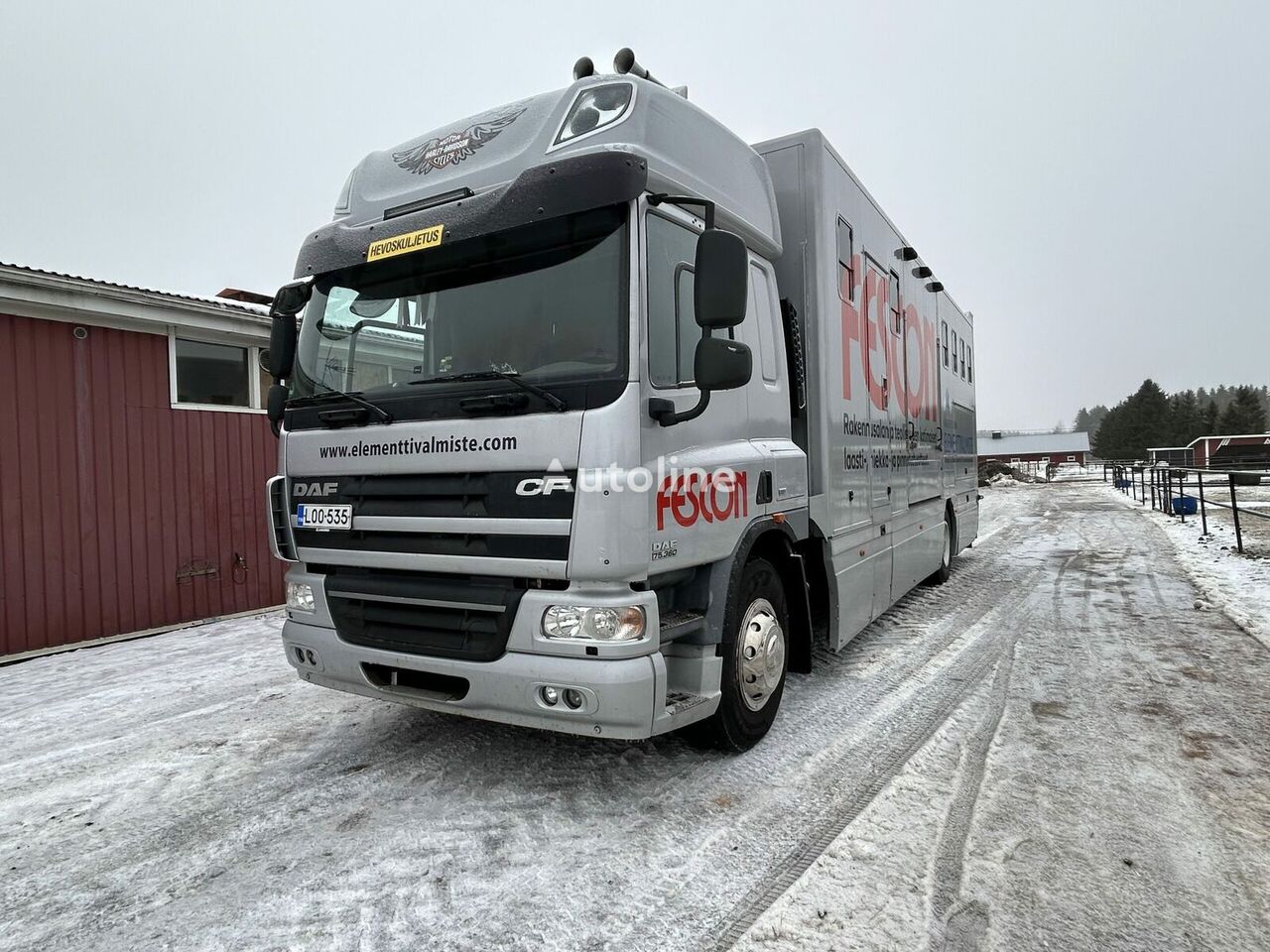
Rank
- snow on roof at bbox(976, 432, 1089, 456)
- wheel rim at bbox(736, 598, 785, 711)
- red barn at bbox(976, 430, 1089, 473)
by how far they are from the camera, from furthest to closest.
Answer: snow on roof at bbox(976, 432, 1089, 456), red barn at bbox(976, 430, 1089, 473), wheel rim at bbox(736, 598, 785, 711)

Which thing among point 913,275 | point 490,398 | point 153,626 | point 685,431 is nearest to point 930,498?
point 913,275

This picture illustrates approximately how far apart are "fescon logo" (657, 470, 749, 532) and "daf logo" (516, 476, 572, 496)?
40cm

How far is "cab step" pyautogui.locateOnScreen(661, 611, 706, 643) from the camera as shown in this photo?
10.3ft

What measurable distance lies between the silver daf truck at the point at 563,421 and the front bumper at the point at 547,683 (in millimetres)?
12

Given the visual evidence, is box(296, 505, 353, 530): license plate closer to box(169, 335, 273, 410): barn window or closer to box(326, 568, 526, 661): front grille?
box(326, 568, 526, 661): front grille

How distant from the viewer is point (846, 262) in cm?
500

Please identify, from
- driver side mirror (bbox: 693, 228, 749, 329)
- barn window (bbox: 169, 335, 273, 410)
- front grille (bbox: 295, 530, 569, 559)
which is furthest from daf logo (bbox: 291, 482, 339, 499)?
barn window (bbox: 169, 335, 273, 410)

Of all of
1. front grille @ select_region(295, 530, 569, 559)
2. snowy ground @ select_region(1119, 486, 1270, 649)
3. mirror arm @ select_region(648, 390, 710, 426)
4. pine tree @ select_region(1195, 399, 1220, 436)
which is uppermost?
pine tree @ select_region(1195, 399, 1220, 436)

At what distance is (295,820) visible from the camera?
10.6 feet

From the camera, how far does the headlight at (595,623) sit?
9.52 feet

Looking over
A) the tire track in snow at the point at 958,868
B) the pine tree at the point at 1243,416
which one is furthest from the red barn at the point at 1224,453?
the pine tree at the point at 1243,416

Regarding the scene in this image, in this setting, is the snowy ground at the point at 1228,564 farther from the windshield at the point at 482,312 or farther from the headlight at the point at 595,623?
the windshield at the point at 482,312

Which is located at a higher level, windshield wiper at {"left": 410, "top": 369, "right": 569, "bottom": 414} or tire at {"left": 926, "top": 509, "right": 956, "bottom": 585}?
windshield wiper at {"left": 410, "top": 369, "right": 569, "bottom": 414}

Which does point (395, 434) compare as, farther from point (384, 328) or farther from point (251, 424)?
point (251, 424)
